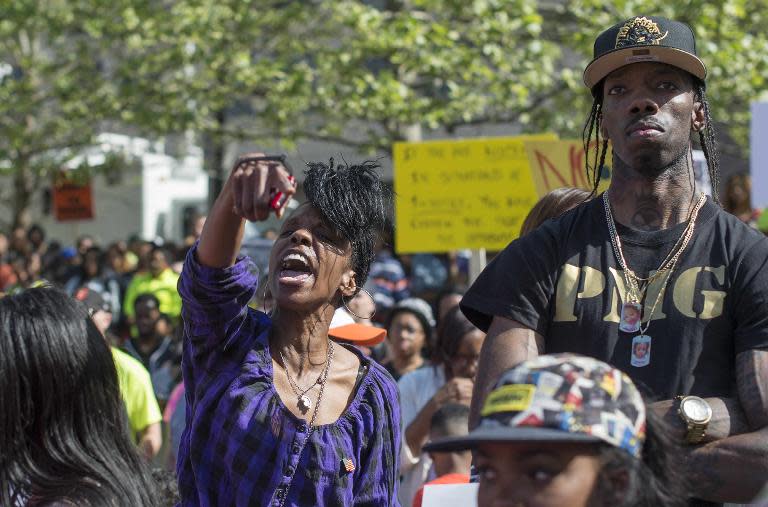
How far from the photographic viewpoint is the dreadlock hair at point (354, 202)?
11.5 feet

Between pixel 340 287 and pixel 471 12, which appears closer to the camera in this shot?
pixel 340 287

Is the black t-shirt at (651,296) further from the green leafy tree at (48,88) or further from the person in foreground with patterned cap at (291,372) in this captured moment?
the green leafy tree at (48,88)

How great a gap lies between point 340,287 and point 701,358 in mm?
1157

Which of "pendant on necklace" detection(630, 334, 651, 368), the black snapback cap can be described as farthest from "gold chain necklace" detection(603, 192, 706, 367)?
the black snapback cap

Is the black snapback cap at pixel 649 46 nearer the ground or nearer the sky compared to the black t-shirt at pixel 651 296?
nearer the sky

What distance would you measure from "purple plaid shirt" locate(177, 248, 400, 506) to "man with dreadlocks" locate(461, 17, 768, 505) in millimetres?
586

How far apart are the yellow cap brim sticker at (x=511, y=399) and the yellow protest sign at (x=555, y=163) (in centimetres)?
538

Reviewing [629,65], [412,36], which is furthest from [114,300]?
[629,65]

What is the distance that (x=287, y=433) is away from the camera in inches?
129

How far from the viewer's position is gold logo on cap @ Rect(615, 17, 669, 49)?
296 centimetres

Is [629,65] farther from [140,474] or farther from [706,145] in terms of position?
[140,474]

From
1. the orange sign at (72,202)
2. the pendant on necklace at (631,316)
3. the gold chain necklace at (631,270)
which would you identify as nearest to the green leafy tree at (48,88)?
the orange sign at (72,202)

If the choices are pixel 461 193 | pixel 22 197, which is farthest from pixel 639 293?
pixel 22 197

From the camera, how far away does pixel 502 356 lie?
9.36ft
